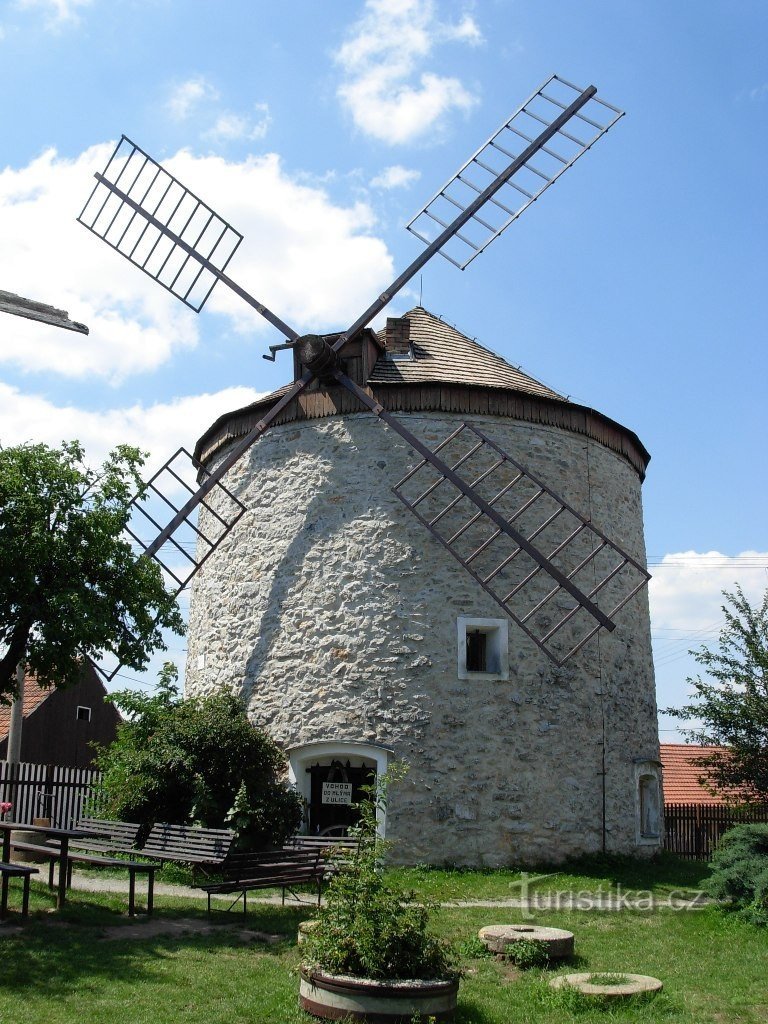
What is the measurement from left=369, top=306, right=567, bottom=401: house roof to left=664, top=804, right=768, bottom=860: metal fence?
753cm

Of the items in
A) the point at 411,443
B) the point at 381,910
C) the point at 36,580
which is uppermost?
the point at 411,443

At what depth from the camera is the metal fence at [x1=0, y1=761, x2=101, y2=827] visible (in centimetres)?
1419

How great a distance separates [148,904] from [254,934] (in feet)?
3.70

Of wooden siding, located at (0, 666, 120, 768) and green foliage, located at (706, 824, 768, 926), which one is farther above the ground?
wooden siding, located at (0, 666, 120, 768)

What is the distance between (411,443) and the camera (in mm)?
12805

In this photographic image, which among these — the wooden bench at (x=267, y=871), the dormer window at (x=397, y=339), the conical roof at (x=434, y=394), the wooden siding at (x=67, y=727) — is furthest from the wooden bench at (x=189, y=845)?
the wooden siding at (x=67, y=727)

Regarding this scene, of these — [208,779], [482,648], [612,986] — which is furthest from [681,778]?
[612,986]

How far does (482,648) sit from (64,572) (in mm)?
5744

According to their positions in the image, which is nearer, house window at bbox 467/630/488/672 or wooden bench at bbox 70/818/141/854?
wooden bench at bbox 70/818/141/854

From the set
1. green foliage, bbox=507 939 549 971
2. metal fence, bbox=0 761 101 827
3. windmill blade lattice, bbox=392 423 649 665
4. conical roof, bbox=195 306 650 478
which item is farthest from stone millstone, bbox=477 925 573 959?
metal fence, bbox=0 761 101 827

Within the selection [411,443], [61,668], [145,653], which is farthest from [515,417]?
[61,668]

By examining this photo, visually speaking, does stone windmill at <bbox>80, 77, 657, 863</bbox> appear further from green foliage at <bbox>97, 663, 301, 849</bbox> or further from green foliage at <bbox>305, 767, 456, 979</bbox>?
green foliage at <bbox>305, 767, 456, 979</bbox>

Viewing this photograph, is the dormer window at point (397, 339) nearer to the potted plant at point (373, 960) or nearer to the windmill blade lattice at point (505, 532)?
the windmill blade lattice at point (505, 532)

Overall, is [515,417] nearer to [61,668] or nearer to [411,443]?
[411,443]
